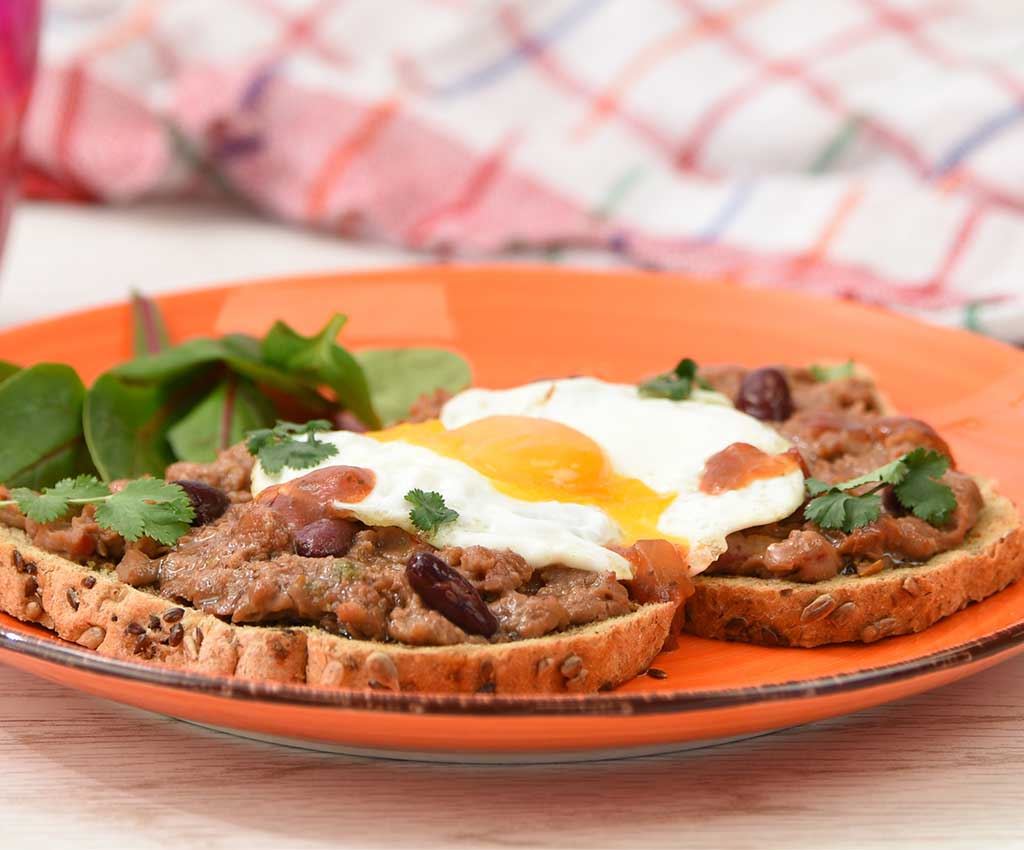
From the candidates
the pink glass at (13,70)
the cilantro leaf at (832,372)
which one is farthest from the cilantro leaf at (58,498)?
the pink glass at (13,70)

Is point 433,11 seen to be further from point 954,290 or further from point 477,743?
point 477,743

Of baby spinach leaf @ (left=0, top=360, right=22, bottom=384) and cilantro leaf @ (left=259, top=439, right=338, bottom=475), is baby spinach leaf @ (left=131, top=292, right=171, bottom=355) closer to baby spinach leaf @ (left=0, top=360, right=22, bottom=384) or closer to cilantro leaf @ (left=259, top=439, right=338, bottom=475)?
baby spinach leaf @ (left=0, top=360, right=22, bottom=384)

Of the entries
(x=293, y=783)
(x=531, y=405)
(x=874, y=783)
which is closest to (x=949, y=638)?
(x=874, y=783)

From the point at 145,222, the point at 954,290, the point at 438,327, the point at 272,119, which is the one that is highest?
the point at 272,119

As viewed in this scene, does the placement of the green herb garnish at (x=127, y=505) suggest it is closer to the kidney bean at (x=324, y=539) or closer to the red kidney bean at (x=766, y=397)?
the kidney bean at (x=324, y=539)

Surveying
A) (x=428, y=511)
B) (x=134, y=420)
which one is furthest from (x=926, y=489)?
(x=134, y=420)

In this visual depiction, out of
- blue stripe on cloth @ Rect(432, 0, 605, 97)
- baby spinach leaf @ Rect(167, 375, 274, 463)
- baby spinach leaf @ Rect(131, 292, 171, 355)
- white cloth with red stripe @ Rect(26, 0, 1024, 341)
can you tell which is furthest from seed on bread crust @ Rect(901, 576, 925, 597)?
blue stripe on cloth @ Rect(432, 0, 605, 97)
